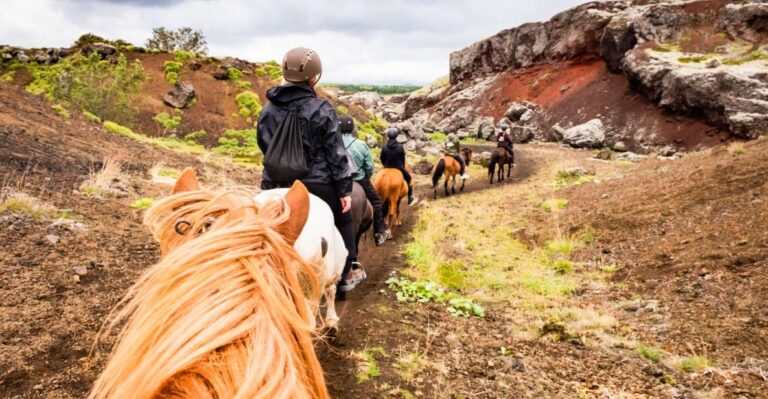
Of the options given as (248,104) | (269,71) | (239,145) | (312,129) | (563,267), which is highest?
(269,71)

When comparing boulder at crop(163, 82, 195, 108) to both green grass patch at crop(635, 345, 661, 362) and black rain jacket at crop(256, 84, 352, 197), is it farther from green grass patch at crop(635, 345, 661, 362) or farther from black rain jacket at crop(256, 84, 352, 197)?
green grass patch at crop(635, 345, 661, 362)

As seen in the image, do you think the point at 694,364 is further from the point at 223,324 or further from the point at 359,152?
the point at 359,152

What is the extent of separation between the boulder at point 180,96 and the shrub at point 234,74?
2.83m

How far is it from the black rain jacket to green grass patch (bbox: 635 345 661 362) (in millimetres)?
3070

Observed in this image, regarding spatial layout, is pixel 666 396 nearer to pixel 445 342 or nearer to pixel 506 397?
pixel 506 397

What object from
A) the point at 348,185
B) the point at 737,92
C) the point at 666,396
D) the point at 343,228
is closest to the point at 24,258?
the point at 343,228

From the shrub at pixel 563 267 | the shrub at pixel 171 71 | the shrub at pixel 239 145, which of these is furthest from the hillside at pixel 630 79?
the shrub at pixel 563 267

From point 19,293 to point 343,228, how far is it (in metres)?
3.03

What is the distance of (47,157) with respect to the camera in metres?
8.38

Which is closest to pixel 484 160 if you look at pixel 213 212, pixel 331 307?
pixel 331 307

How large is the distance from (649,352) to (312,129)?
3478 millimetres

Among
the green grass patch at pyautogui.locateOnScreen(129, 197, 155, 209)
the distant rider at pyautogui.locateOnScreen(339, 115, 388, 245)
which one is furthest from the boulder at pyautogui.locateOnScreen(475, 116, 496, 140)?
the green grass patch at pyautogui.locateOnScreen(129, 197, 155, 209)

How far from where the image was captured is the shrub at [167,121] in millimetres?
21453

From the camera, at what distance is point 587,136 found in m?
26.3
